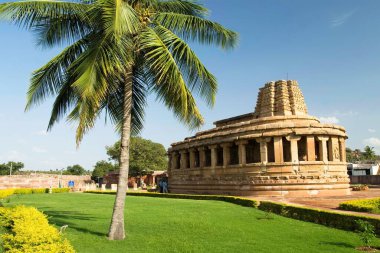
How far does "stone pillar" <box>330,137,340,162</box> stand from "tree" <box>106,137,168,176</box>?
4631 cm

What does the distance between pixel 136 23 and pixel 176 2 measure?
89.1 inches

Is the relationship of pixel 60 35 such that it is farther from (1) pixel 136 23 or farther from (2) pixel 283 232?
(2) pixel 283 232

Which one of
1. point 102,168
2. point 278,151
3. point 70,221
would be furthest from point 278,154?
point 102,168

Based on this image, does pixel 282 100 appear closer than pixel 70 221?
No

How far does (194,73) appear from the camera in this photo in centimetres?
1037

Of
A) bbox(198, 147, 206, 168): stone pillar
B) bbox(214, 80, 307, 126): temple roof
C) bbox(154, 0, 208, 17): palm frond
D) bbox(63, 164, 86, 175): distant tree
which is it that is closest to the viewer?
bbox(154, 0, 208, 17): palm frond

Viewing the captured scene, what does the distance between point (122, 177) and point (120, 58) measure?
132 inches

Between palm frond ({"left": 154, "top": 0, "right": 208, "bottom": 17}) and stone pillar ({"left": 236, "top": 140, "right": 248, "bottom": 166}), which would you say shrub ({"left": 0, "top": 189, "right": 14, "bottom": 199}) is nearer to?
stone pillar ({"left": 236, "top": 140, "right": 248, "bottom": 166})

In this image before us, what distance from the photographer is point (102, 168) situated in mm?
95750

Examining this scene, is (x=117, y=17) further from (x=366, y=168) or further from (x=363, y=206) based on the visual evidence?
(x=366, y=168)

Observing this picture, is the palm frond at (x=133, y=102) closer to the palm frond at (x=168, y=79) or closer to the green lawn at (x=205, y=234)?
the palm frond at (x=168, y=79)

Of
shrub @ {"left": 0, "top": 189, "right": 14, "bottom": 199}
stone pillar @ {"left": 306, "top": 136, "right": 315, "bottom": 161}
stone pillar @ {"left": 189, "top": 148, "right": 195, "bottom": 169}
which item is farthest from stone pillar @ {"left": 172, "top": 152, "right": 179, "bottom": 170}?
shrub @ {"left": 0, "top": 189, "right": 14, "bottom": 199}

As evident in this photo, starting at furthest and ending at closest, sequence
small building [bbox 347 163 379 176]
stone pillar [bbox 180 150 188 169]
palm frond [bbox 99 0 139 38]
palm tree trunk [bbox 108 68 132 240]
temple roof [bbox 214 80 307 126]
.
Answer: small building [bbox 347 163 379 176], stone pillar [bbox 180 150 188 169], temple roof [bbox 214 80 307 126], palm tree trunk [bbox 108 68 132 240], palm frond [bbox 99 0 139 38]

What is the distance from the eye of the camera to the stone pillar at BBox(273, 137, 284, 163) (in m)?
24.7
